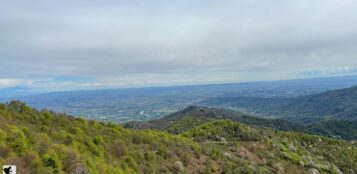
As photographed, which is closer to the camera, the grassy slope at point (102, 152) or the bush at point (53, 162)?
the bush at point (53, 162)

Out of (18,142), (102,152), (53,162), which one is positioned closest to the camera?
(53,162)

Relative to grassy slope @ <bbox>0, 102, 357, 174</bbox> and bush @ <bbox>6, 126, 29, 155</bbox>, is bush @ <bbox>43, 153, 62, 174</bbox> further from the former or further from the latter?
bush @ <bbox>6, 126, 29, 155</bbox>

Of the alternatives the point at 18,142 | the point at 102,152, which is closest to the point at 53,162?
the point at 18,142

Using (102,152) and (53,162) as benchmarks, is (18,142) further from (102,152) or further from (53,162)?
(102,152)

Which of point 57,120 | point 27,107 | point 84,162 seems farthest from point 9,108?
point 84,162

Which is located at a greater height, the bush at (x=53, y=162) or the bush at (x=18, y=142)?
the bush at (x=18, y=142)

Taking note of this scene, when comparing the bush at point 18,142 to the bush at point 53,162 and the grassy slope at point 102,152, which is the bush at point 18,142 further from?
the bush at point 53,162

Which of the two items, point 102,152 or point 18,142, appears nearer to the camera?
point 18,142

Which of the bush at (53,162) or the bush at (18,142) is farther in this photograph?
the bush at (18,142)

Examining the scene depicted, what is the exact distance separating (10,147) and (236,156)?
1970 cm

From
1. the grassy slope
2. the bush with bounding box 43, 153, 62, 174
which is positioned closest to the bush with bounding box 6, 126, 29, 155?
the grassy slope

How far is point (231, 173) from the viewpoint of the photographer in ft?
73.1

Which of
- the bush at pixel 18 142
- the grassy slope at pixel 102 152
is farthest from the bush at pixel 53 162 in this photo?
the bush at pixel 18 142

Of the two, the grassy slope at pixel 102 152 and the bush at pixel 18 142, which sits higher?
the bush at pixel 18 142
